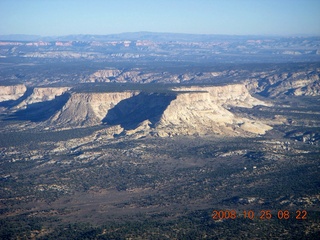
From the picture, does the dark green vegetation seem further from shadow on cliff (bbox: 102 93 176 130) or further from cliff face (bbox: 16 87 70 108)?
cliff face (bbox: 16 87 70 108)

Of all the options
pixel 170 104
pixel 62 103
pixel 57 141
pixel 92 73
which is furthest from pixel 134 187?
pixel 92 73

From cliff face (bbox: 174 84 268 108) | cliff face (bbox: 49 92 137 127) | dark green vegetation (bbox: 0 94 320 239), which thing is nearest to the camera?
Result: dark green vegetation (bbox: 0 94 320 239)

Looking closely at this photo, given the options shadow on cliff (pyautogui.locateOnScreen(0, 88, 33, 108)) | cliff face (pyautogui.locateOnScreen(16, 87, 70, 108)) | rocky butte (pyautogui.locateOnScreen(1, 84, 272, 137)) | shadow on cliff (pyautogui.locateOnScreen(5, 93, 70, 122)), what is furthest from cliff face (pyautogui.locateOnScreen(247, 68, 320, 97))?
shadow on cliff (pyautogui.locateOnScreen(0, 88, 33, 108))

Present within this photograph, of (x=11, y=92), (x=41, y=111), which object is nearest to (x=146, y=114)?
(x=41, y=111)

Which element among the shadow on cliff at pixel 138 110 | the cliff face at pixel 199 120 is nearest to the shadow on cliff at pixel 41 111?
the shadow on cliff at pixel 138 110
